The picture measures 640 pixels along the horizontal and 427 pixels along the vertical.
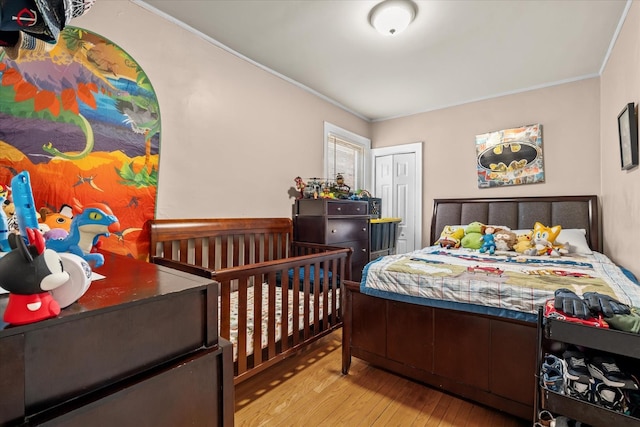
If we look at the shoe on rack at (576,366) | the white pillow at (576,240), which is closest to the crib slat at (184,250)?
the shoe on rack at (576,366)

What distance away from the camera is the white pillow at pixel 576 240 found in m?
2.48

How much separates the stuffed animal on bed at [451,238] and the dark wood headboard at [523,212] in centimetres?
41

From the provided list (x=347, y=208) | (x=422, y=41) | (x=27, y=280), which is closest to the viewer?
(x=27, y=280)

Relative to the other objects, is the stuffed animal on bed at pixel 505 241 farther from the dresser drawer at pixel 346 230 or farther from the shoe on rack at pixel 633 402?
the shoe on rack at pixel 633 402

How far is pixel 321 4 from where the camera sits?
75.0 inches

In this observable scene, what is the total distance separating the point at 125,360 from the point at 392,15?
7.34 feet

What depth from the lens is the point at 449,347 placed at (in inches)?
63.2

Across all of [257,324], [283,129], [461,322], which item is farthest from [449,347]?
[283,129]

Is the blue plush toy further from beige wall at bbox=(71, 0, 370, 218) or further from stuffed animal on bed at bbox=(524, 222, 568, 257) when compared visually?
beige wall at bbox=(71, 0, 370, 218)

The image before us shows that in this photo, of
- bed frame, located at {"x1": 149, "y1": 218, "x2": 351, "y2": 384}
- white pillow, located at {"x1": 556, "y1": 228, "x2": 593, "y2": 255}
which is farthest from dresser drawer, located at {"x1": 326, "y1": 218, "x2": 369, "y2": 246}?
white pillow, located at {"x1": 556, "y1": 228, "x2": 593, "y2": 255}

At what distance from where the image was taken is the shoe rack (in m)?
0.95

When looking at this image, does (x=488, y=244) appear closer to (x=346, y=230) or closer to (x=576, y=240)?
(x=576, y=240)

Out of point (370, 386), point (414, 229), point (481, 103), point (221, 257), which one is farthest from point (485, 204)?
point (221, 257)

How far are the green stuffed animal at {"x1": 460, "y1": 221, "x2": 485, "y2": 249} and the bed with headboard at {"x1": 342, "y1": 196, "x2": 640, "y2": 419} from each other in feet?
1.88
